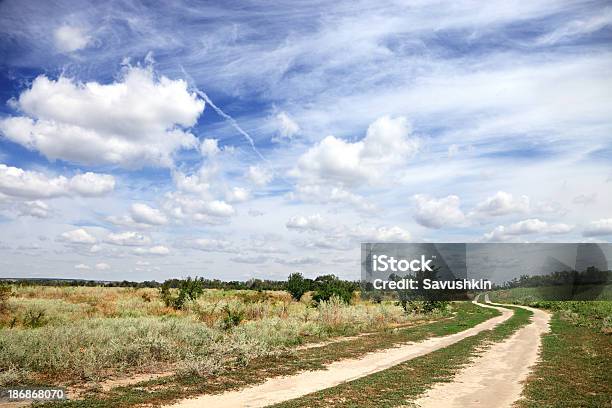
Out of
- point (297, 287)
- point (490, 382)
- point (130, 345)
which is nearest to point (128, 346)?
point (130, 345)

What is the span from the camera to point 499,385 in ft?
39.7

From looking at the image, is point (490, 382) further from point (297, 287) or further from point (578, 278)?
point (578, 278)

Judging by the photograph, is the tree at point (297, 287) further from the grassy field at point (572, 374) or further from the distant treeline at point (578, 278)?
the distant treeline at point (578, 278)

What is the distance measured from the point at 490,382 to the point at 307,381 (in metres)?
5.34

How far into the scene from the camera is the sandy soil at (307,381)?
398 inches

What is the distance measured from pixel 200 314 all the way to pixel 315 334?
9105 mm

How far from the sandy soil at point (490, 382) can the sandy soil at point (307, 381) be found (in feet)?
8.55

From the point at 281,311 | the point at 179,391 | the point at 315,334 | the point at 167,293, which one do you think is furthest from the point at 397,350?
the point at 167,293

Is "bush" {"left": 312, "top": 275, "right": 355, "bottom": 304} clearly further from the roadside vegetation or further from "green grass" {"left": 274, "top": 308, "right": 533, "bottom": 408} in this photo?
"green grass" {"left": 274, "top": 308, "right": 533, "bottom": 408}

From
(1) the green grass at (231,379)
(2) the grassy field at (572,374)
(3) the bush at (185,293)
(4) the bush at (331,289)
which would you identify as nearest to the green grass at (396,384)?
(1) the green grass at (231,379)

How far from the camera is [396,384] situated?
12.1m

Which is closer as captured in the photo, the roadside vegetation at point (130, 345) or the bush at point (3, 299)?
the roadside vegetation at point (130, 345)

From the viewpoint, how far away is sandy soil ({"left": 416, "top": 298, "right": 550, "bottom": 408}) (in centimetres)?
1034

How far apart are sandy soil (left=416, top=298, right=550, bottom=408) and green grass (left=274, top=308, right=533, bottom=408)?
40 cm
